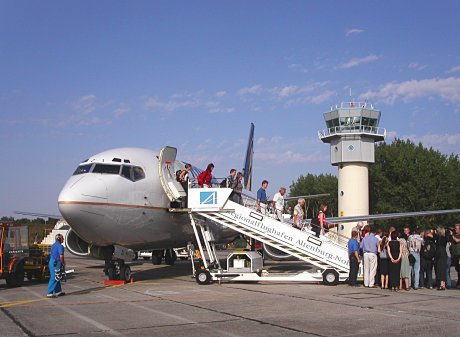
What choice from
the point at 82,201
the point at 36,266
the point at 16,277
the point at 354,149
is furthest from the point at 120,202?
the point at 354,149

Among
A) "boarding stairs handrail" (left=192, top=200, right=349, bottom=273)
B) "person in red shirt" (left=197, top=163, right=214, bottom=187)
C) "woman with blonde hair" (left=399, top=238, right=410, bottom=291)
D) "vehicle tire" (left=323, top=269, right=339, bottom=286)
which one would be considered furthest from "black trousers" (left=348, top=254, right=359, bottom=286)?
"person in red shirt" (left=197, top=163, right=214, bottom=187)

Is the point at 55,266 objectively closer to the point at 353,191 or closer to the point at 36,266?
the point at 36,266

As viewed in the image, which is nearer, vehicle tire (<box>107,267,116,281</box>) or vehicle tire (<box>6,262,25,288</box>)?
vehicle tire (<box>6,262,25,288</box>)

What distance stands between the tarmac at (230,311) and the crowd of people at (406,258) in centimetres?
53

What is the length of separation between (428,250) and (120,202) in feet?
30.0

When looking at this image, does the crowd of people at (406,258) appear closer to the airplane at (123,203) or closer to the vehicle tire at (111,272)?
the airplane at (123,203)

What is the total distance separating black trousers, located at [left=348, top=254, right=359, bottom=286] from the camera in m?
16.1

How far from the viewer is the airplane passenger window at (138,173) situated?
54.4 feet

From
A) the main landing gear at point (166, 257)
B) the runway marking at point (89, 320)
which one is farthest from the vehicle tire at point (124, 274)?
the main landing gear at point (166, 257)

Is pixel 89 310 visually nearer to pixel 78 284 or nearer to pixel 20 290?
pixel 20 290

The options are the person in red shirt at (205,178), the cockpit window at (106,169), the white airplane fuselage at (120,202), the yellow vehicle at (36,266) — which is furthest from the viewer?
the yellow vehicle at (36,266)

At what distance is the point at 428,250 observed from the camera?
15531 millimetres

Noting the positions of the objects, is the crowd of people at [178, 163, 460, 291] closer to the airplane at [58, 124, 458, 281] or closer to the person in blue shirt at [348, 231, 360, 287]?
the person in blue shirt at [348, 231, 360, 287]

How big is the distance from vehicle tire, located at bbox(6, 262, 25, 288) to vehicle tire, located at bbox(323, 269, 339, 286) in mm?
9715
